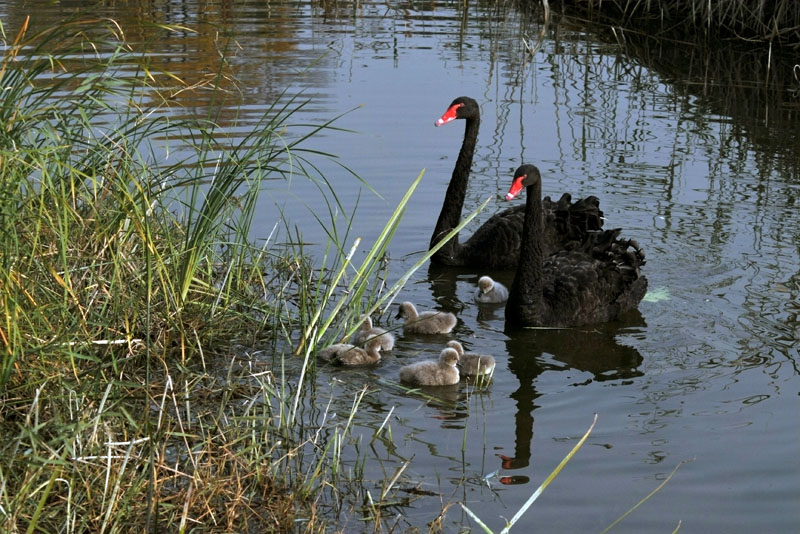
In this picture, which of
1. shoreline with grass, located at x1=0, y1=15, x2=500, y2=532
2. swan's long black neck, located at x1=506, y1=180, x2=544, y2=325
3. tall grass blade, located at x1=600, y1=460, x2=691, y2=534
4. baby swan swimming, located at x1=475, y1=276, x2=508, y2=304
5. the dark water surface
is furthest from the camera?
baby swan swimming, located at x1=475, y1=276, x2=508, y2=304

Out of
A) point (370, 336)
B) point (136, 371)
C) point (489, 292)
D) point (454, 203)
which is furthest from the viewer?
point (454, 203)

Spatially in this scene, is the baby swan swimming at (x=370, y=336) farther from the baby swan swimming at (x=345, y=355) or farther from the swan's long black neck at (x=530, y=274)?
the swan's long black neck at (x=530, y=274)

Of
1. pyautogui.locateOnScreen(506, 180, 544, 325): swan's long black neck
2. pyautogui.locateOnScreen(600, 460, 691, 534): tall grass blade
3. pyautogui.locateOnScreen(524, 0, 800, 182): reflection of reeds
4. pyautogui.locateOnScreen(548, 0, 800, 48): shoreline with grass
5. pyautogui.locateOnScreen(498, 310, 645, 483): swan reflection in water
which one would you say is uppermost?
pyautogui.locateOnScreen(548, 0, 800, 48): shoreline with grass

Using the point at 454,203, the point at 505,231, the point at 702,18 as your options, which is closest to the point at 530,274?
the point at 505,231

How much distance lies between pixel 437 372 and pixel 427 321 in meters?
0.79

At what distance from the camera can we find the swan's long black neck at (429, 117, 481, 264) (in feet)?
24.0

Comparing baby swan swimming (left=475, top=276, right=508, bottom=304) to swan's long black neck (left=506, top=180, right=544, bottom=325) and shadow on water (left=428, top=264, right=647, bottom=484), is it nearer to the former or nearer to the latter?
shadow on water (left=428, top=264, right=647, bottom=484)

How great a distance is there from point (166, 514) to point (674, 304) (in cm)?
380

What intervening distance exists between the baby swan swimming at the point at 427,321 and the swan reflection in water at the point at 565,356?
13.6 inches

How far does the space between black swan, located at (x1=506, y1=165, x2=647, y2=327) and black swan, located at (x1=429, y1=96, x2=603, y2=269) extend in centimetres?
69

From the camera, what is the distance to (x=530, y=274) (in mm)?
6207

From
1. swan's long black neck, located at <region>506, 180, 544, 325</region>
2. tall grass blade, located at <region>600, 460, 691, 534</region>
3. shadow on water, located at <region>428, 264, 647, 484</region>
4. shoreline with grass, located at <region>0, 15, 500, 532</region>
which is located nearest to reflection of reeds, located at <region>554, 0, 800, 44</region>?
swan's long black neck, located at <region>506, 180, 544, 325</region>

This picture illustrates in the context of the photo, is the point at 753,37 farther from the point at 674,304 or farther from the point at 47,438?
the point at 47,438

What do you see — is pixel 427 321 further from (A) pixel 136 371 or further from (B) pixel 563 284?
(A) pixel 136 371
